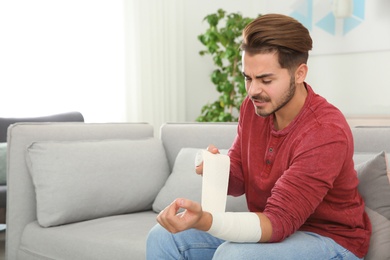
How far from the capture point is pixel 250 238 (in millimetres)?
1389

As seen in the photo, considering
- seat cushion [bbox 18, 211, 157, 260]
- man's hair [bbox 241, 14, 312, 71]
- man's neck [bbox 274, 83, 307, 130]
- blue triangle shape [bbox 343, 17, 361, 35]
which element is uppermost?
blue triangle shape [bbox 343, 17, 361, 35]

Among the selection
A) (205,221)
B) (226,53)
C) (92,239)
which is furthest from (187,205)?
(226,53)

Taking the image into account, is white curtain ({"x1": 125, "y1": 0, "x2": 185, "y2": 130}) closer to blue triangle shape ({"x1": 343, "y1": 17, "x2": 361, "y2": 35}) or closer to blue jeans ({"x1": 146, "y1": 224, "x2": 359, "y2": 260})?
blue triangle shape ({"x1": 343, "y1": 17, "x2": 361, "y2": 35})

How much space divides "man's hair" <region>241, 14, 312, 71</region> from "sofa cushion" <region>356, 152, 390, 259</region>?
0.49 meters

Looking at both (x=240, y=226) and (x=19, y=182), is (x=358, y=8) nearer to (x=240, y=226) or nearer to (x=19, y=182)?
(x=19, y=182)

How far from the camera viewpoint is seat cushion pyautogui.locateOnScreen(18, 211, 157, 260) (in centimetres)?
208

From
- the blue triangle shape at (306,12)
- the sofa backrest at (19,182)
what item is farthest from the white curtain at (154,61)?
the sofa backrest at (19,182)

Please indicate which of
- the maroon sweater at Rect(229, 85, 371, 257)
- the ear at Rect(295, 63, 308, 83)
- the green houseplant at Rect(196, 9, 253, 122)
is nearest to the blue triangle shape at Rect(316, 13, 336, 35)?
the green houseplant at Rect(196, 9, 253, 122)

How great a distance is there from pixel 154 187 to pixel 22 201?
566mm

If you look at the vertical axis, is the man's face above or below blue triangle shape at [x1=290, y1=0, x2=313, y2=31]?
below

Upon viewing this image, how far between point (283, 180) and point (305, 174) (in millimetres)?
55

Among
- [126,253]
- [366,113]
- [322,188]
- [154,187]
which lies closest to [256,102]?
[322,188]

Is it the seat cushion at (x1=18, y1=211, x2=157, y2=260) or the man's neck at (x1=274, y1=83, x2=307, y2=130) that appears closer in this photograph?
the man's neck at (x1=274, y1=83, x2=307, y2=130)

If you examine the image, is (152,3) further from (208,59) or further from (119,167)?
(119,167)
